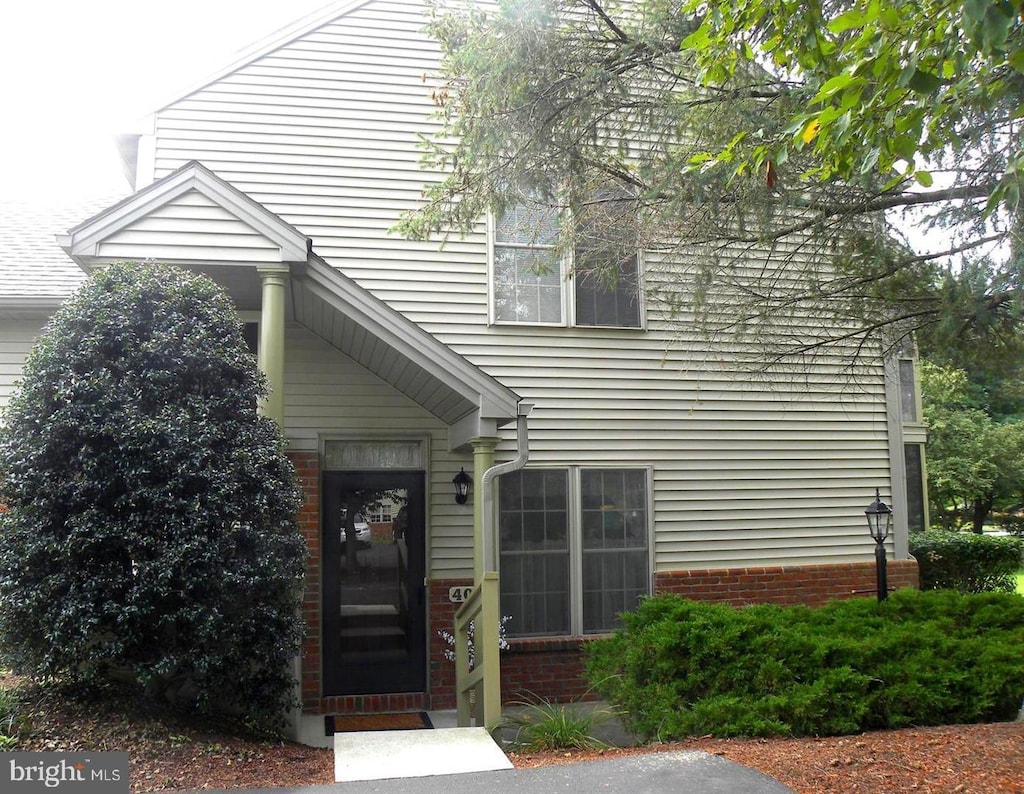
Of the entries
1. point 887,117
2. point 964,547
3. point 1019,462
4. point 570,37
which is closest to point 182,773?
point 887,117

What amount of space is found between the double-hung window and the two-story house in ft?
0.07

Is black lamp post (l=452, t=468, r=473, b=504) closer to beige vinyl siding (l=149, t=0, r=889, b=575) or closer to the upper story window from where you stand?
beige vinyl siding (l=149, t=0, r=889, b=575)

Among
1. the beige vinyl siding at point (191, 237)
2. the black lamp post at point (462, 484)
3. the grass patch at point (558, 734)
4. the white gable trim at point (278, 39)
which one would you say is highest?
the white gable trim at point (278, 39)

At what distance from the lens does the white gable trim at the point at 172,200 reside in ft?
21.1

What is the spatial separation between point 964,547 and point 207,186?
1314 cm

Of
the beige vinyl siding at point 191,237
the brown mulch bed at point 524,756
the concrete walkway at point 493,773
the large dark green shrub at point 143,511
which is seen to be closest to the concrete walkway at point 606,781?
the concrete walkway at point 493,773

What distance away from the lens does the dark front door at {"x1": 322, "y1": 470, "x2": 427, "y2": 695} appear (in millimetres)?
8617

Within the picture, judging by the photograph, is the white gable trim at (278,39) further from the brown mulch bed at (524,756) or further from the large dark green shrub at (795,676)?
the large dark green shrub at (795,676)

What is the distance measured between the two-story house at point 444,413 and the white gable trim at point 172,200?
3.44 feet

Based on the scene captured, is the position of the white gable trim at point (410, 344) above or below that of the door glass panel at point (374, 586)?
above

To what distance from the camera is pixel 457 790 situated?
5.14m

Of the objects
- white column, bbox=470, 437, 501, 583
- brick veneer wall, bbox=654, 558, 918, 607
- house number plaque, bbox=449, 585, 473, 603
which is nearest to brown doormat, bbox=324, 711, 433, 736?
house number plaque, bbox=449, 585, 473, 603

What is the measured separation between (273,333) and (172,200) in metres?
1.22

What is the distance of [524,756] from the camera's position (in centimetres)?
621
